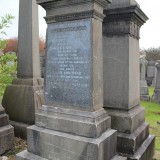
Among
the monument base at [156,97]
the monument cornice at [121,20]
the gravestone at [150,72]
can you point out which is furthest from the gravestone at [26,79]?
the gravestone at [150,72]

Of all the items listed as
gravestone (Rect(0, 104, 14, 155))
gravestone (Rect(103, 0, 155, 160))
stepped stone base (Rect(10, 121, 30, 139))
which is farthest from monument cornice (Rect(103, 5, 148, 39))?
stepped stone base (Rect(10, 121, 30, 139))

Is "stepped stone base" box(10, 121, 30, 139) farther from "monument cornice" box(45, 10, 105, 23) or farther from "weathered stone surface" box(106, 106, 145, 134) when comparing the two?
"monument cornice" box(45, 10, 105, 23)

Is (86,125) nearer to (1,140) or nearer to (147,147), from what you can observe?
(147,147)

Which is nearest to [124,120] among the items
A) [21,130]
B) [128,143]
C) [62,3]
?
[128,143]

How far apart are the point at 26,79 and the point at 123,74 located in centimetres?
291

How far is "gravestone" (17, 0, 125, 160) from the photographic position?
10.7 ft

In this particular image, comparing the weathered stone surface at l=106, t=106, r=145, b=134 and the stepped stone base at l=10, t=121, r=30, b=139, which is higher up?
the weathered stone surface at l=106, t=106, r=145, b=134

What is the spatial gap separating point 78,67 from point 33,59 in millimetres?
2918

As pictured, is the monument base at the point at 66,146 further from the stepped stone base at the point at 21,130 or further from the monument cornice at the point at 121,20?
the stepped stone base at the point at 21,130

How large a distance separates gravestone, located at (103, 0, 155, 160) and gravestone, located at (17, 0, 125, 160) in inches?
23.6

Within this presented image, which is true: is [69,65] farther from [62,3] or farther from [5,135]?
[5,135]

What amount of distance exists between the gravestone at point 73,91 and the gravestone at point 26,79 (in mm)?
2160

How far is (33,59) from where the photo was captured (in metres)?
6.05

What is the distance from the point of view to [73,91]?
3.47 m
